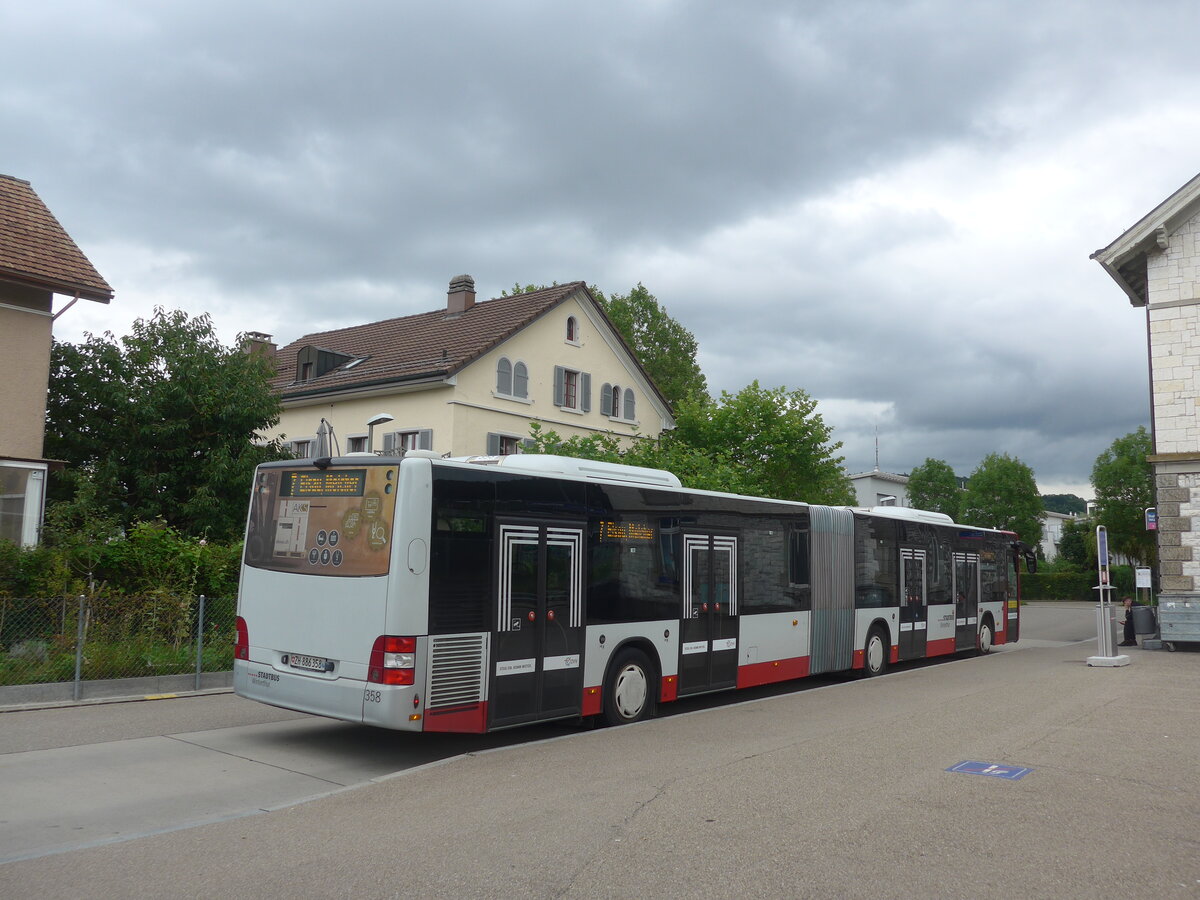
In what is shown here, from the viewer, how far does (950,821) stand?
6.61 metres

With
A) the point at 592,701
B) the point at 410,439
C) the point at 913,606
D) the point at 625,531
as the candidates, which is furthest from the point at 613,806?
the point at 410,439

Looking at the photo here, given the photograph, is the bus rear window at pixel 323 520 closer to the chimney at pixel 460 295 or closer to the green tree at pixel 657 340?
the chimney at pixel 460 295

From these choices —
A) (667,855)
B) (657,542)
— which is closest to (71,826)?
(667,855)

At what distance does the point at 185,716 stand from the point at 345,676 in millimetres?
3950

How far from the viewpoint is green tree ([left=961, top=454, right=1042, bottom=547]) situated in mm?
79938

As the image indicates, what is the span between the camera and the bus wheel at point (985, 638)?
21595 millimetres

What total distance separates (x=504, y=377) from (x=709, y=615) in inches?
815

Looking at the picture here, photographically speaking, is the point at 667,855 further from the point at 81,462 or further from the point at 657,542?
the point at 81,462

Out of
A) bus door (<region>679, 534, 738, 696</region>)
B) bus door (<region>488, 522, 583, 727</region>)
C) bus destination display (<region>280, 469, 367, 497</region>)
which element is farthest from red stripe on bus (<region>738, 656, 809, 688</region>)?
bus destination display (<region>280, 469, 367, 497</region>)

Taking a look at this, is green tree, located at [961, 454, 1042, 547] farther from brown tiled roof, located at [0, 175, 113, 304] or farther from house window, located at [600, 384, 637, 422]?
brown tiled roof, located at [0, 175, 113, 304]

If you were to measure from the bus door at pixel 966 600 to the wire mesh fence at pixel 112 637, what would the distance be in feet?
45.4

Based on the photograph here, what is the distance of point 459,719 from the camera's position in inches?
351

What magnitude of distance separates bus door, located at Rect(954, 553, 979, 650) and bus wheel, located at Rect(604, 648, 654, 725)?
11.0 m

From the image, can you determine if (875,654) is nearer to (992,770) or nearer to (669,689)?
(669,689)
